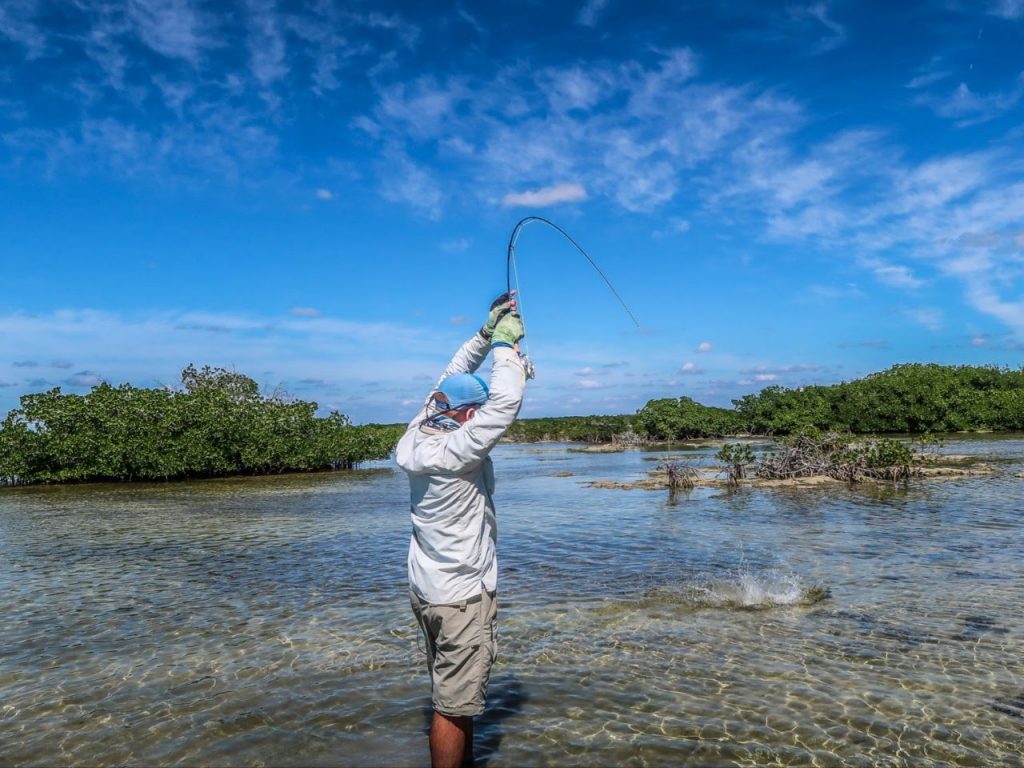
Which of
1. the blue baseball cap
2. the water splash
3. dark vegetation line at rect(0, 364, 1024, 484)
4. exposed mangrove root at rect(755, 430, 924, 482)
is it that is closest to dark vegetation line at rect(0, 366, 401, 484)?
dark vegetation line at rect(0, 364, 1024, 484)

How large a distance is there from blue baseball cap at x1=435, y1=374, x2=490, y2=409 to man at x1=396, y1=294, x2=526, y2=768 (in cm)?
12

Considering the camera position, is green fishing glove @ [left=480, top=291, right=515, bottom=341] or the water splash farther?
the water splash

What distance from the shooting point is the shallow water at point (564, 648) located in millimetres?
5477

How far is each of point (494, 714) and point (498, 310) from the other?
3.44m

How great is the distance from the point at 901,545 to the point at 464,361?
1085cm

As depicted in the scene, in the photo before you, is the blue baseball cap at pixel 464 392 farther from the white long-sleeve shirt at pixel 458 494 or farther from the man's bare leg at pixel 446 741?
the man's bare leg at pixel 446 741

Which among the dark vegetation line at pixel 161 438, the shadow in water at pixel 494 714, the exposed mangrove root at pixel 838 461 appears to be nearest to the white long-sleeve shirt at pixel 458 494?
the shadow in water at pixel 494 714

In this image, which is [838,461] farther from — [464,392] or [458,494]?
[458,494]

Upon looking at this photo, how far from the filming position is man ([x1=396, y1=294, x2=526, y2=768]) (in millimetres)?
4160

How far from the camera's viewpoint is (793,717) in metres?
5.73

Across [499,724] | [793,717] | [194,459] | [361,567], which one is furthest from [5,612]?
[194,459]

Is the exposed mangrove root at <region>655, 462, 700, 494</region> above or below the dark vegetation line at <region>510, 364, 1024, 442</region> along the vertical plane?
below

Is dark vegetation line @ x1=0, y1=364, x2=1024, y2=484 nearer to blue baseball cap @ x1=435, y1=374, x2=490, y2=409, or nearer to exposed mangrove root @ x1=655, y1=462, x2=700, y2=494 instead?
exposed mangrove root @ x1=655, y1=462, x2=700, y2=494

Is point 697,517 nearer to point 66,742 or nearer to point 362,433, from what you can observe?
point 66,742
